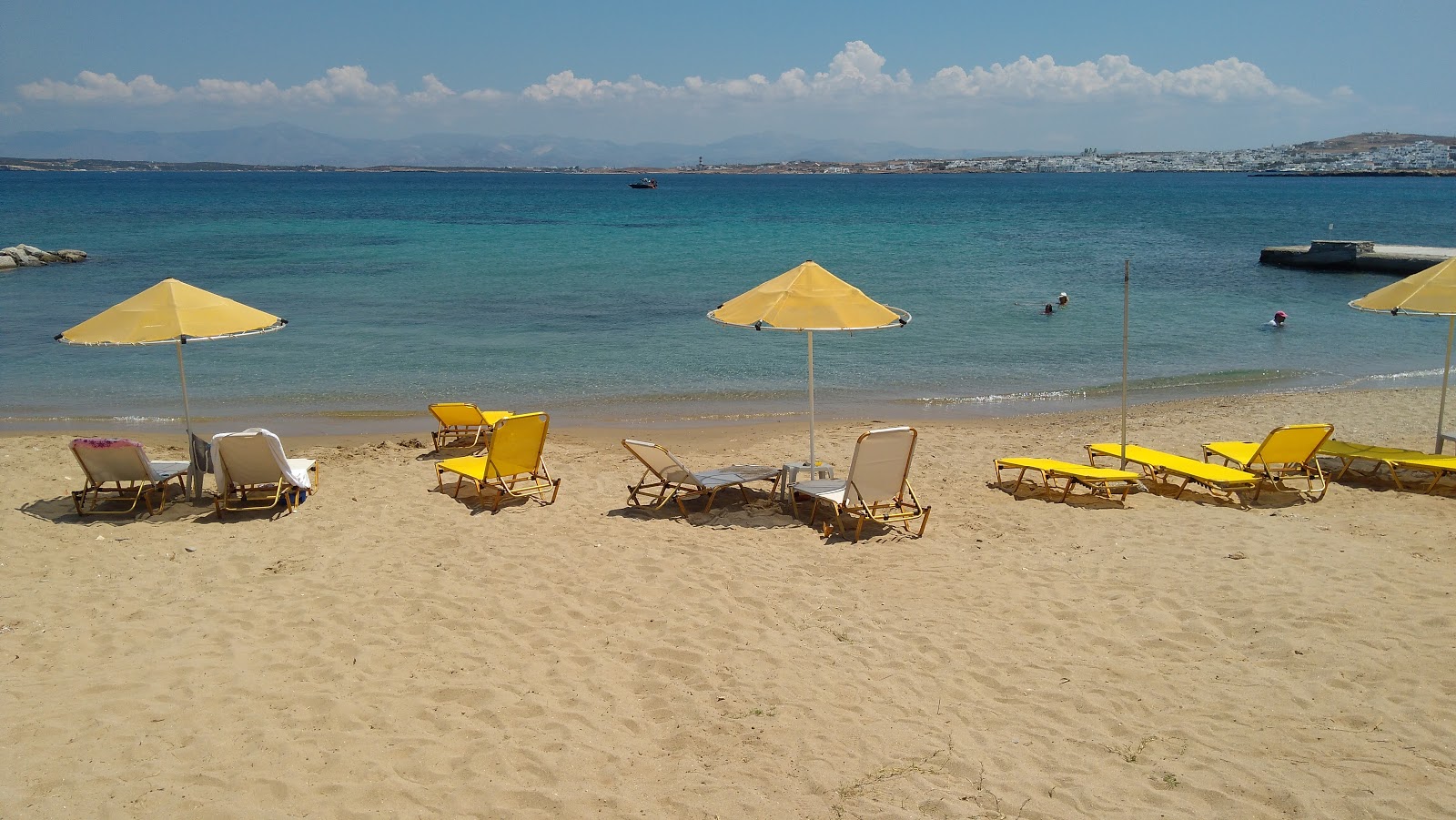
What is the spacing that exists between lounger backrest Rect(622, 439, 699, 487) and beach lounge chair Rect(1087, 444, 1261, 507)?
412 cm

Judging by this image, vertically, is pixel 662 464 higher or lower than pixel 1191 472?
higher

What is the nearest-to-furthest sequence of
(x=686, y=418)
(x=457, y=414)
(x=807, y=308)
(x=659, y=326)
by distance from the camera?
(x=807, y=308) < (x=457, y=414) < (x=686, y=418) < (x=659, y=326)

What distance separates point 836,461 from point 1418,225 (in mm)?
57859

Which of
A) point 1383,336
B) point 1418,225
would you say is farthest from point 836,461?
point 1418,225

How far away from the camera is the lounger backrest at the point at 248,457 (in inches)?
321

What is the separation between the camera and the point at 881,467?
308 inches

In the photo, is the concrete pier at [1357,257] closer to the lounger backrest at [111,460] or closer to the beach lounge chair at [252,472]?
the beach lounge chair at [252,472]

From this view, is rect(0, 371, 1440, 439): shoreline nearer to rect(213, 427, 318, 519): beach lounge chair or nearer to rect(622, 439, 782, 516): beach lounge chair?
rect(213, 427, 318, 519): beach lounge chair

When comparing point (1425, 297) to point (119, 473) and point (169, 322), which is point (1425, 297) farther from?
point (119, 473)

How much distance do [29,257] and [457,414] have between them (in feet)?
105

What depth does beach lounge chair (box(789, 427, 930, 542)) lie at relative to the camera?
7.67 m

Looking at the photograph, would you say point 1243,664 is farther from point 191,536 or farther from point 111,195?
point 111,195

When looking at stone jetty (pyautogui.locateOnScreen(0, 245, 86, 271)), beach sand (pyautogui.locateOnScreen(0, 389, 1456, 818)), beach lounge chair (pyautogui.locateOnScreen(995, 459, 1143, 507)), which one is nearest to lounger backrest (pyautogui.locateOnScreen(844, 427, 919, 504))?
beach sand (pyautogui.locateOnScreen(0, 389, 1456, 818))

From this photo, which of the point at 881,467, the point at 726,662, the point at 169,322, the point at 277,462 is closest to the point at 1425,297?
the point at 881,467
